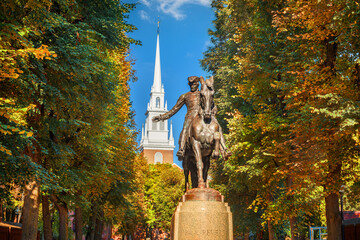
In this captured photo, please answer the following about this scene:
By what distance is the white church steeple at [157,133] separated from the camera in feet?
528

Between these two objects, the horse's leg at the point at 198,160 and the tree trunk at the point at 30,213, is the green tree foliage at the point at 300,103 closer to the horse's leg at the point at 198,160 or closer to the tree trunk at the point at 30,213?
the horse's leg at the point at 198,160

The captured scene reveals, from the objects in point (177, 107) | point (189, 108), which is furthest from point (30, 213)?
point (189, 108)

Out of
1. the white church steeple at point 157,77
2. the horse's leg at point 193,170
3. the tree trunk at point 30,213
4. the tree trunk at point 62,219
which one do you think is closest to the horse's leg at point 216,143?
the horse's leg at point 193,170

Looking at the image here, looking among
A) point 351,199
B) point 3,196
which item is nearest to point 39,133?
point 3,196

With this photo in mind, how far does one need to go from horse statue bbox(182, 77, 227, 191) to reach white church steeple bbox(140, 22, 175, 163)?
473 feet

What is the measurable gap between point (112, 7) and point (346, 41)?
388 inches

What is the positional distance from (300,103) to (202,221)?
7305 millimetres

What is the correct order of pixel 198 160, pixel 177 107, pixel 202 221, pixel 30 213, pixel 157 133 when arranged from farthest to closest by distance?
pixel 157 133 < pixel 30 213 < pixel 177 107 < pixel 198 160 < pixel 202 221

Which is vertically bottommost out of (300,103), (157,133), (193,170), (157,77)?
(193,170)

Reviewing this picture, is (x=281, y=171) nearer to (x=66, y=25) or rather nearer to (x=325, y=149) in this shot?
(x=325, y=149)

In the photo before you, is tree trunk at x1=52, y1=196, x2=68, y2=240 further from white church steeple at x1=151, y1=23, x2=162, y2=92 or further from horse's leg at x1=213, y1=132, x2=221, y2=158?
white church steeple at x1=151, y1=23, x2=162, y2=92

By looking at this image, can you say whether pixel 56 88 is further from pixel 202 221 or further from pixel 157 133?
pixel 157 133

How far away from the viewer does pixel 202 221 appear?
10289 millimetres

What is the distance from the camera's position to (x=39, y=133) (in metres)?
16.4
